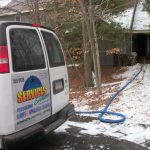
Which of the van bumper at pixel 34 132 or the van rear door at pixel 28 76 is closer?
the van bumper at pixel 34 132

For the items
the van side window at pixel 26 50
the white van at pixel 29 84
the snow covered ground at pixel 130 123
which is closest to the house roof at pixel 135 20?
the snow covered ground at pixel 130 123

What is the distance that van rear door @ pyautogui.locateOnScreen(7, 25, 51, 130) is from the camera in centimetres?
516

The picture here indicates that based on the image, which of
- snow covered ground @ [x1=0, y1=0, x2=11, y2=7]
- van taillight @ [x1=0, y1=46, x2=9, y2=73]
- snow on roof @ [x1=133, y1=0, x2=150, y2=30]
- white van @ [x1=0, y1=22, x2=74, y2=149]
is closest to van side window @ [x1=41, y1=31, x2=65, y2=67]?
white van @ [x1=0, y1=22, x2=74, y2=149]

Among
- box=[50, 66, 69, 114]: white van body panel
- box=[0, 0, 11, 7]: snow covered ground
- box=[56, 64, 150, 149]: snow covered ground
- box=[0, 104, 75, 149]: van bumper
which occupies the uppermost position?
box=[0, 0, 11, 7]: snow covered ground

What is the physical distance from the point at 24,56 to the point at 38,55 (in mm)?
450

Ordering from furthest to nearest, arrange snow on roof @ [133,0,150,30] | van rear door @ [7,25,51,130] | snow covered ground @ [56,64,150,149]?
snow on roof @ [133,0,150,30] → snow covered ground @ [56,64,150,149] → van rear door @ [7,25,51,130]

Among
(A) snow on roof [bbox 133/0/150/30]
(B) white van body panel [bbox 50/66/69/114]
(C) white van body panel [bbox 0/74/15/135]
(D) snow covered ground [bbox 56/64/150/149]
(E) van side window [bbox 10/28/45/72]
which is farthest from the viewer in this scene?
(A) snow on roof [bbox 133/0/150/30]

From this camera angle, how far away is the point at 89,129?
24.9 ft

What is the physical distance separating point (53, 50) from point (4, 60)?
5.80 feet

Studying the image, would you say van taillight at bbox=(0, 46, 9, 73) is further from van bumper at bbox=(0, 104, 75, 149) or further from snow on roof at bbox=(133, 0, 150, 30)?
snow on roof at bbox=(133, 0, 150, 30)

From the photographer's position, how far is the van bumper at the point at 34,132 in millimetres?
4957

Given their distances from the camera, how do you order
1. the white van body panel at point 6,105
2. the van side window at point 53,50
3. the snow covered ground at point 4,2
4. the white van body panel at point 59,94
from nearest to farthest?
the white van body panel at point 6,105
the white van body panel at point 59,94
the van side window at point 53,50
the snow covered ground at point 4,2

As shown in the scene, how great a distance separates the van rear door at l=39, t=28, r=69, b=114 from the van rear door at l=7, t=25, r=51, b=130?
0.20 meters

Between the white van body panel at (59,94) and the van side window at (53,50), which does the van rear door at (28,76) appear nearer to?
the white van body panel at (59,94)
